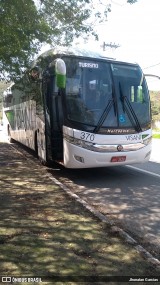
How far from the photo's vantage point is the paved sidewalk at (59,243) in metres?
3.43

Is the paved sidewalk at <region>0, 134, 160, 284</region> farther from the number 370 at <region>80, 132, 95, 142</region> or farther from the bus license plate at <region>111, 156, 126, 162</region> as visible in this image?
the bus license plate at <region>111, 156, 126, 162</region>

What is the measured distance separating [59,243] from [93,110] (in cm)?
406

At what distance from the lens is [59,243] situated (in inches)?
161

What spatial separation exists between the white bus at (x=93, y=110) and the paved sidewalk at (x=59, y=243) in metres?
1.56

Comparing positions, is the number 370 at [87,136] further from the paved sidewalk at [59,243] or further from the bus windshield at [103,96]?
the paved sidewalk at [59,243]

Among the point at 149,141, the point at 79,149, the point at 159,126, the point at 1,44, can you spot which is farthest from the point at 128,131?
the point at 159,126

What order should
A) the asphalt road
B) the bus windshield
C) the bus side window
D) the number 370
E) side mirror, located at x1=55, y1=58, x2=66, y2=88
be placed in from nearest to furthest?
the asphalt road
side mirror, located at x1=55, y1=58, x2=66, y2=88
the number 370
the bus windshield
the bus side window

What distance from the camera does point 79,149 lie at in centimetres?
735

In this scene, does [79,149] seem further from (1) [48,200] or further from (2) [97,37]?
(2) [97,37]

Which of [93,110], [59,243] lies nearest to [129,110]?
[93,110]

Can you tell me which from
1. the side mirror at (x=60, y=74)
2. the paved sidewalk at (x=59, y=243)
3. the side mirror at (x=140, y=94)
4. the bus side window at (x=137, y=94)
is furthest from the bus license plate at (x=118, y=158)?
the side mirror at (x=60, y=74)

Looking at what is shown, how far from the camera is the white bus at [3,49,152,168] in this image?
291 inches

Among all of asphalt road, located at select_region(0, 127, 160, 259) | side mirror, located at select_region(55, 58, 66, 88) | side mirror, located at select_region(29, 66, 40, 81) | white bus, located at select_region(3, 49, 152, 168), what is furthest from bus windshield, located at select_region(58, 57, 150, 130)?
side mirror, located at select_region(29, 66, 40, 81)

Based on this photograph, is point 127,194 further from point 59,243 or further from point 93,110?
point 59,243
